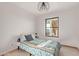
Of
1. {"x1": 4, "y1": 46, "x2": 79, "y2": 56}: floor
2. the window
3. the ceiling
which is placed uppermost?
the ceiling

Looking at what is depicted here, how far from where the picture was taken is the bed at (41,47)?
1.21 metres

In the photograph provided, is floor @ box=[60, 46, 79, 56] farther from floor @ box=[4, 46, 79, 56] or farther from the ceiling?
the ceiling

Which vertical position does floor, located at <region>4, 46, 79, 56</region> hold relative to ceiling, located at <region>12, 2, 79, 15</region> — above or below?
below

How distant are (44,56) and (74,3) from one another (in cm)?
82

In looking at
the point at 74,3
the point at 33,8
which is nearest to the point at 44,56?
the point at 33,8

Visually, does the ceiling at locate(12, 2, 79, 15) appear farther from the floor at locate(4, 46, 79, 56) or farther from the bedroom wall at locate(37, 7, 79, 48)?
the floor at locate(4, 46, 79, 56)

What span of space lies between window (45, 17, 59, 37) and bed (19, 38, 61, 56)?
112mm

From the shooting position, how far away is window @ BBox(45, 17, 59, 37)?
4.17ft

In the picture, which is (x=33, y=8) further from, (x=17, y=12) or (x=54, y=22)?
(x=54, y=22)

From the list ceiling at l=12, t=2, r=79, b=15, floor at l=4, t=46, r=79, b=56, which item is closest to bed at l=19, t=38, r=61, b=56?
floor at l=4, t=46, r=79, b=56

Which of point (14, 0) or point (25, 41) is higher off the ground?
point (14, 0)

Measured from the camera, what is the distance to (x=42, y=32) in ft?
4.37

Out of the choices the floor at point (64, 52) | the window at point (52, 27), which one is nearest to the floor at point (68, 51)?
the floor at point (64, 52)

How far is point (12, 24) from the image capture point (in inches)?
49.8
